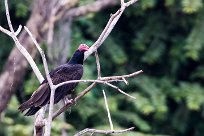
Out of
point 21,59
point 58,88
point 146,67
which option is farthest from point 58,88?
point 146,67

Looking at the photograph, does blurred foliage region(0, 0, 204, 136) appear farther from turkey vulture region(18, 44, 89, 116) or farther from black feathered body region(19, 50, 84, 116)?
black feathered body region(19, 50, 84, 116)

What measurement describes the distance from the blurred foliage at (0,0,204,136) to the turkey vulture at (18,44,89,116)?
1.19 metres

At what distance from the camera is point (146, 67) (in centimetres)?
776

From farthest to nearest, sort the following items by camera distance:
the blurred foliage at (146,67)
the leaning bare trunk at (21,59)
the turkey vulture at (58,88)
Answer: the blurred foliage at (146,67), the leaning bare trunk at (21,59), the turkey vulture at (58,88)

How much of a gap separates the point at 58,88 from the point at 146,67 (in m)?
3.05

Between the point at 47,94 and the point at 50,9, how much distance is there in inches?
74.0

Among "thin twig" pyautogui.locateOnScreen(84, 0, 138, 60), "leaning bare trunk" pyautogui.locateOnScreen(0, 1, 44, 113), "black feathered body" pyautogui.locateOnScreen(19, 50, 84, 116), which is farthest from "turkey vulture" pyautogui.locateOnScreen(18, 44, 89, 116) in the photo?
"leaning bare trunk" pyautogui.locateOnScreen(0, 1, 44, 113)

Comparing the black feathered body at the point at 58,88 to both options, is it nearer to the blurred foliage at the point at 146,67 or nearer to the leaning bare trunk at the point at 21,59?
the leaning bare trunk at the point at 21,59

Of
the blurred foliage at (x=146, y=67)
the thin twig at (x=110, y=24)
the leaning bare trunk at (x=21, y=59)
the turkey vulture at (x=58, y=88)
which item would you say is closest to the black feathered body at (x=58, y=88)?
the turkey vulture at (x=58, y=88)

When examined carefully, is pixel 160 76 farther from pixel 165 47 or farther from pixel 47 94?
pixel 47 94

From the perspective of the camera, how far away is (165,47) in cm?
747

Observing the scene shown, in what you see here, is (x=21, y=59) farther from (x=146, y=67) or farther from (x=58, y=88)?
(x=146, y=67)

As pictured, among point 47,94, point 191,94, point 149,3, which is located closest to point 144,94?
point 191,94

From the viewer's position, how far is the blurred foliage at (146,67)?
6793 millimetres
